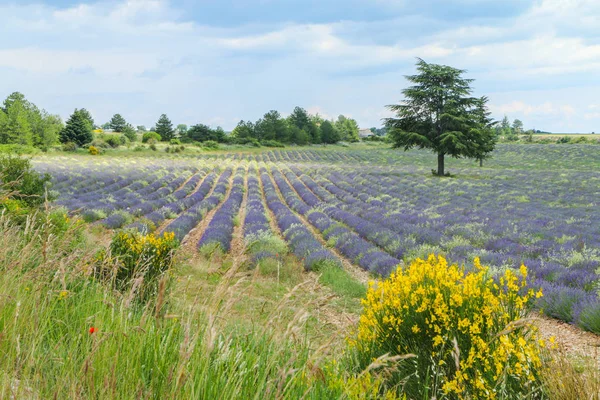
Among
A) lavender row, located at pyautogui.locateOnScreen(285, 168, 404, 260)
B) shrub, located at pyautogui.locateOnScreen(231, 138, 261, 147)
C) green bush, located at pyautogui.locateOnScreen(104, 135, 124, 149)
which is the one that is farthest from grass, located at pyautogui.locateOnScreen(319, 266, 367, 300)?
shrub, located at pyautogui.locateOnScreen(231, 138, 261, 147)

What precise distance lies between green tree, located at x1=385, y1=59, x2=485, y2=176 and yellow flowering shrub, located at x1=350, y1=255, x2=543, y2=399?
30331mm

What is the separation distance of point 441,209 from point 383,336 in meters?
13.8

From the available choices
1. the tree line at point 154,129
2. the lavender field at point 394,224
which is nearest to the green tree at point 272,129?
the tree line at point 154,129

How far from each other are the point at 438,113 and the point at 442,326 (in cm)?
3270

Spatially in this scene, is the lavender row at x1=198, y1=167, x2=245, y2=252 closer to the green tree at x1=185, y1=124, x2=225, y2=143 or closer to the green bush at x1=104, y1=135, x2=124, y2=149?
the green bush at x1=104, y1=135, x2=124, y2=149

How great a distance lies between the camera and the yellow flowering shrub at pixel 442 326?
327cm

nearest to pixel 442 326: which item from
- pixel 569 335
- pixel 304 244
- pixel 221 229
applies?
pixel 569 335

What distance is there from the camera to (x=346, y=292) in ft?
24.9

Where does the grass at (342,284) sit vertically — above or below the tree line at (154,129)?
below

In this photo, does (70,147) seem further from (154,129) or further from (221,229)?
(221,229)

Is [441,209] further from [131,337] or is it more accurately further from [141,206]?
[131,337]

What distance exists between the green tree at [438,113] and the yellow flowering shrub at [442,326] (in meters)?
30.3

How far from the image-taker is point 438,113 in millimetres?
34031

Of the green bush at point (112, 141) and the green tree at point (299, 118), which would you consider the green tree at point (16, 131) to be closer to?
the green bush at point (112, 141)
